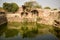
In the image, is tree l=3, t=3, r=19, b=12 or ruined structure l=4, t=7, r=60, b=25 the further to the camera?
tree l=3, t=3, r=19, b=12

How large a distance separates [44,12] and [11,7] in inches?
260

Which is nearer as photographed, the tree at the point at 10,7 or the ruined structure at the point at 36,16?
the ruined structure at the point at 36,16

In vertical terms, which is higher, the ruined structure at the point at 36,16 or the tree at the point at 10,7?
the tree at the point at 10,7

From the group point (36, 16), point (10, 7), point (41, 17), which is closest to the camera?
point (41, 17)

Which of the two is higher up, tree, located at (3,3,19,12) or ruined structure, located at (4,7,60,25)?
tree, located at (3,3,19,12)

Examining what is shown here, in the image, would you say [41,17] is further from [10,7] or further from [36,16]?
[10,7]

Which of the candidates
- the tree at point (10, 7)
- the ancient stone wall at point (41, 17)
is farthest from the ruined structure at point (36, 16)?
the tree at point (10, 7)

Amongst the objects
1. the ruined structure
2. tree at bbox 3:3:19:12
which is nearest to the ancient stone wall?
the ruined structure

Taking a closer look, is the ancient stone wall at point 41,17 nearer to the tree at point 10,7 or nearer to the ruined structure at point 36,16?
the ruined structure at point 36,16

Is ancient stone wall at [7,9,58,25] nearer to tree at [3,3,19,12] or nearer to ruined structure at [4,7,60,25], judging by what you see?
ruined structure at [4,7,60,25]

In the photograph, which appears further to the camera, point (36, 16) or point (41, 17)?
point (36, 16)

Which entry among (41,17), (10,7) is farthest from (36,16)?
(10,7)

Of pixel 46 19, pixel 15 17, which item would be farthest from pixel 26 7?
pixel 46 19

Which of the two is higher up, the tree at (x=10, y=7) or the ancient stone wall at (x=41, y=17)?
the tree at (x=10, y=7)
